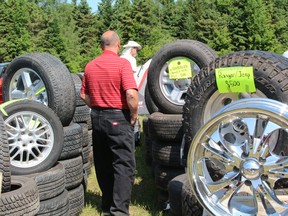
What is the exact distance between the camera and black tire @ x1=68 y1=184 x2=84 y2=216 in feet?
18.0

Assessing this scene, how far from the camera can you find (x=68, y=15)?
7650cm

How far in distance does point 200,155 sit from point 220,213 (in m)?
0.38

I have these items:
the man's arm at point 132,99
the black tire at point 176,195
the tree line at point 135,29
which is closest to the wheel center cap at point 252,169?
the black tire at point 176,195

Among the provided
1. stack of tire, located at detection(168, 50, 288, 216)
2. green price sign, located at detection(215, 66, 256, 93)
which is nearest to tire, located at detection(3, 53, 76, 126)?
stack of tire, located at detection(168, 50, 288, 216)

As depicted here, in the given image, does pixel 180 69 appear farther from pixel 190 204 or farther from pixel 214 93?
pixel 190 204

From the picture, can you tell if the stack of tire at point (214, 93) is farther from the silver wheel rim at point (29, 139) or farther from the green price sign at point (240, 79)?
the silver wheel rim at point (29, 139)

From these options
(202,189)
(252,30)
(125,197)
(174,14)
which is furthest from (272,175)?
(174,14)

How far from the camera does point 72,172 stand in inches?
215

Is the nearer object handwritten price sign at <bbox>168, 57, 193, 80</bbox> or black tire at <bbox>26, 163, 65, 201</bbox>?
black tire at <bbox>26, 163, 65, 201</bbox>

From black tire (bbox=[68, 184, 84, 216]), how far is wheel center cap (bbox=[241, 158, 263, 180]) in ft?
10.2

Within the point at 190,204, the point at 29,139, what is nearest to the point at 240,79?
the point at 190,204

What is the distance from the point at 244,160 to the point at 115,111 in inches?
93.5

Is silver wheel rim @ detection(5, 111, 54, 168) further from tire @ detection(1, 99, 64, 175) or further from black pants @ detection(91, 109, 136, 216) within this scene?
black pants @ detection(91, 109, 136, 216)

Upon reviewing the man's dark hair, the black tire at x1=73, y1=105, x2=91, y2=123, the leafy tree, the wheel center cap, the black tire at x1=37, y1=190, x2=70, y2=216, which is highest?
the leafy tree
